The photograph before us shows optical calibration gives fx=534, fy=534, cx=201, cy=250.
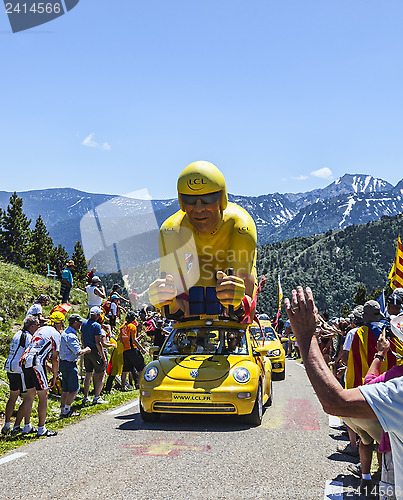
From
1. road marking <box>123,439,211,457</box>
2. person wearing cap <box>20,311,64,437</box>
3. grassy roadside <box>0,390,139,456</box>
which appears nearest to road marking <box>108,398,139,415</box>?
grassy roadside <box>0,390,139,456</box>

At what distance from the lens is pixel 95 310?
11227mm

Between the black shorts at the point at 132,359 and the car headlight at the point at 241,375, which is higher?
the car headlight at the point at 241,375

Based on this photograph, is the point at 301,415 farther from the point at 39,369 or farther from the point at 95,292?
the point at 95,292

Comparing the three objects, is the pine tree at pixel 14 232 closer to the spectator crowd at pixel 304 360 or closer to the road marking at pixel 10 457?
the spectator crowd at pixel 304 360

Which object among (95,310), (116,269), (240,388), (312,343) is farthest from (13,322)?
(312,343)

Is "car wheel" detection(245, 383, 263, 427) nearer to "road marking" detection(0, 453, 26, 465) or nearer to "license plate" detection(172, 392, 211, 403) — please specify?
"license plate" detection(172, 392, 211, 403)

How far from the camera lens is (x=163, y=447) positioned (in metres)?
6.96

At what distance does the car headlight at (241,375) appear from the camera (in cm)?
855

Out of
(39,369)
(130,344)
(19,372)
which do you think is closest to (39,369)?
(39,369)

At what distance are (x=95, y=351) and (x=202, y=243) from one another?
3604mm

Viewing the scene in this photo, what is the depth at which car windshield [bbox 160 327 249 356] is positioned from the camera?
9.43 meters

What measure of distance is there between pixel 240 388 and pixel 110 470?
10.1ft

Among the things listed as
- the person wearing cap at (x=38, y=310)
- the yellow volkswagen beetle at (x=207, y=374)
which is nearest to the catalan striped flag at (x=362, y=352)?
the yellow volkswagen beetle at (x=207, y=374)

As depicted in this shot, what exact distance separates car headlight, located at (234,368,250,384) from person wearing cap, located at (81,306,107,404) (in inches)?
139
